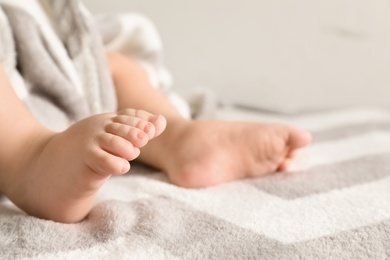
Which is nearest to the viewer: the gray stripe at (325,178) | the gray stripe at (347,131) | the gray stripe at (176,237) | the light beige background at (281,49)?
the gray stripe at (176,237)

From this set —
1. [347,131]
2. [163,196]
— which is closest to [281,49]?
[347,131]

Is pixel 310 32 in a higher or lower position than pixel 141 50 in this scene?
lower

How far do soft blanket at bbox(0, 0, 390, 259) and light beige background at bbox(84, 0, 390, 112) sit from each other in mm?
268

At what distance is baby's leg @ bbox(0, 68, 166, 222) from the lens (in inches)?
20.6

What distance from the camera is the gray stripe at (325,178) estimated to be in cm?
69

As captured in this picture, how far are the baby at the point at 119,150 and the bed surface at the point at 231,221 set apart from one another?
0.06 ft

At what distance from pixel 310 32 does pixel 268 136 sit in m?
0.70

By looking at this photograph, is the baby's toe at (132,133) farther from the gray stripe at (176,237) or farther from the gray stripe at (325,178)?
the gray stripe at (325,178)

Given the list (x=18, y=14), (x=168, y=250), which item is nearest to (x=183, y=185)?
(x=168, y=250)

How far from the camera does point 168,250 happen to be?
514 mm

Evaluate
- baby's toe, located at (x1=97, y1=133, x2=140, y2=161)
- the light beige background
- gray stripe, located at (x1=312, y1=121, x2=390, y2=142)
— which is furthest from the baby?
the light beige background

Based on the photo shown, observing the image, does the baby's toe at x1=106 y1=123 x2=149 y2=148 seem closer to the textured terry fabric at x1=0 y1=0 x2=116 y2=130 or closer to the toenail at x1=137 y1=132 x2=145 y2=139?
the toenail at x1=137 y1=132 x2=145 y2=139

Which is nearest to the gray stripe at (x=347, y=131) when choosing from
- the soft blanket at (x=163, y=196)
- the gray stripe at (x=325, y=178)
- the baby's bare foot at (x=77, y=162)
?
the soft blanket at (x=163, y=196)

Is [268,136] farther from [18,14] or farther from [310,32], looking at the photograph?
[310,32]
